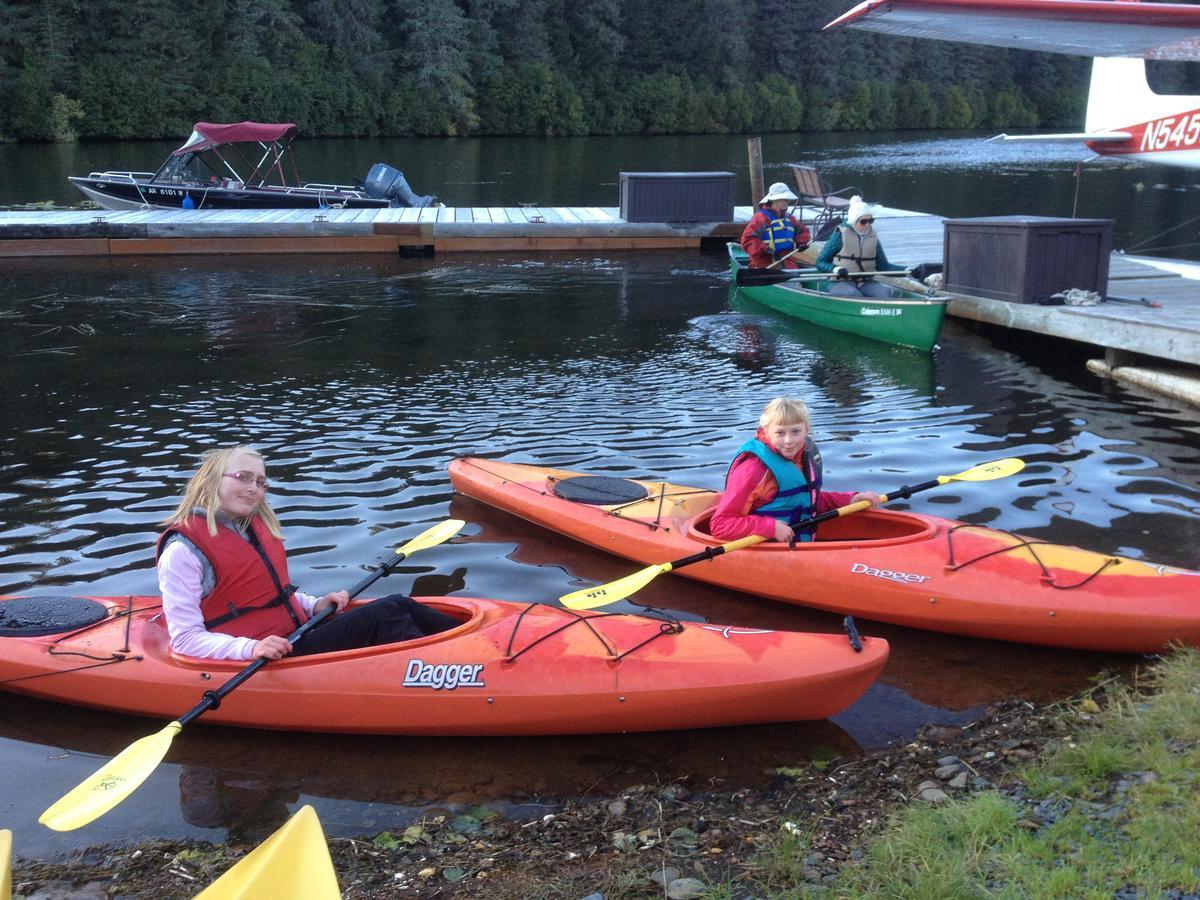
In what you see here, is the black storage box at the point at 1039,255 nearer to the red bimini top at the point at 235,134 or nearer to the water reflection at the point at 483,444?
the water reflection at the point at 483,444

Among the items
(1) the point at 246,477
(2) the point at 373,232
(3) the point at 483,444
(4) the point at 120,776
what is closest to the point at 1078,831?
(4) the point at 120,776

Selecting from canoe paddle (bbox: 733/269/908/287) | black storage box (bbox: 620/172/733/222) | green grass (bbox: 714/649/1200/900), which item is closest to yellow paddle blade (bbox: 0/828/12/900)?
green grass (bbox: 714/649/1200/900)

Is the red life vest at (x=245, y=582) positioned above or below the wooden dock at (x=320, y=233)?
below

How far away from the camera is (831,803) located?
13.5ft

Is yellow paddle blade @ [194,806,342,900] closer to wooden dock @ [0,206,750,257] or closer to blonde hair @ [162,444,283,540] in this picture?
blonde hair @ [162,444,283,540]

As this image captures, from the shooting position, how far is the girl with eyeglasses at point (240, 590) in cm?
456

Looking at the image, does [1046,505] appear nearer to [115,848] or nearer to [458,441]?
[458,441]

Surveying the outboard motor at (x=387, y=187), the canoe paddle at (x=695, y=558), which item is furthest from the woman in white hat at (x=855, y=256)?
the outboard motor at (x=387, y=187)

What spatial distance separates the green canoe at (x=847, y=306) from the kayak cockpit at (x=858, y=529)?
508cm

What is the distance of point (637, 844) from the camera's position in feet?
12.8

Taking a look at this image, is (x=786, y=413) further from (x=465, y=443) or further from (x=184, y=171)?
(x=184, y=171)

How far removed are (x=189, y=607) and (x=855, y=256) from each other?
930 centimetres

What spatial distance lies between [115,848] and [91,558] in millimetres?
2878

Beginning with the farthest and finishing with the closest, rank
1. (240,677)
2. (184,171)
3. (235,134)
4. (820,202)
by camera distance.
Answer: (184,171) < (235,134) < (820,202) < (240,677)
